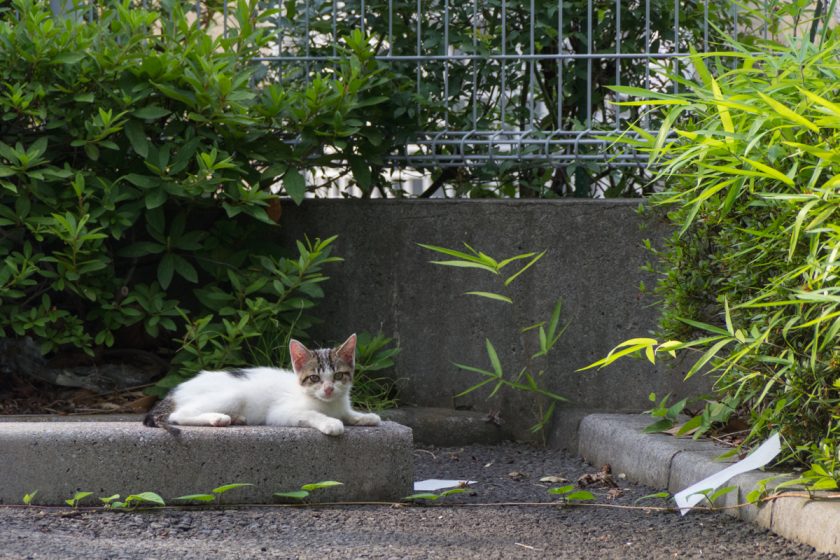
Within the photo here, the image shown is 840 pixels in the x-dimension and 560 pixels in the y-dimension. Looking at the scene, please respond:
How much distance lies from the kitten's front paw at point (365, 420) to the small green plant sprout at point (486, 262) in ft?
3.26

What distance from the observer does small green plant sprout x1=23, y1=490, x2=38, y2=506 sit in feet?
12.7

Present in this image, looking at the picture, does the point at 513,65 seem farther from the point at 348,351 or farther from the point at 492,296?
the point at 348,351

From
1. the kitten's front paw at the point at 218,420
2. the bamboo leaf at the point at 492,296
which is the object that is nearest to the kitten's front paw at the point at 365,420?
the kitten's front paw at the point at 218,420

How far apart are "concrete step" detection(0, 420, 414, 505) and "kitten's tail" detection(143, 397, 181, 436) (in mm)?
26

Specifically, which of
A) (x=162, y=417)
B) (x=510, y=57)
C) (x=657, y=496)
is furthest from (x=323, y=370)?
(x=510, y=57)

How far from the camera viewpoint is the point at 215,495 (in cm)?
399

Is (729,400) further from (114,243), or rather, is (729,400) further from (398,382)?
(114,243)

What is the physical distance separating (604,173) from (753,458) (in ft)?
8.05

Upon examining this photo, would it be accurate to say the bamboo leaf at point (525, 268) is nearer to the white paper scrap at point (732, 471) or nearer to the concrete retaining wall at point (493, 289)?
the concrete retaining wall at point (493, 289)

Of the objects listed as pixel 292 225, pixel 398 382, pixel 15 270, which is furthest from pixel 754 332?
pixel 15 270

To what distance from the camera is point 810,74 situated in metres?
3.77

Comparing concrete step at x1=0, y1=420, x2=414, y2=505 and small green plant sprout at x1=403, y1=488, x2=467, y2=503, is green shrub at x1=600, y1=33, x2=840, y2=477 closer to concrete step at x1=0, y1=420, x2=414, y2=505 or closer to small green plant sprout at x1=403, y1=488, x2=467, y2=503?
small green plant sprout at x1=403, y1=488, x2=467, y2=503

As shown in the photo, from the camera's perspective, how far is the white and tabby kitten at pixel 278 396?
4.27 m

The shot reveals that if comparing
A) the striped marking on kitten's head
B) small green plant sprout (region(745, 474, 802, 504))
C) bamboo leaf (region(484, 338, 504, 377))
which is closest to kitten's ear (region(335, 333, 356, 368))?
the striped marking on kitten's head
